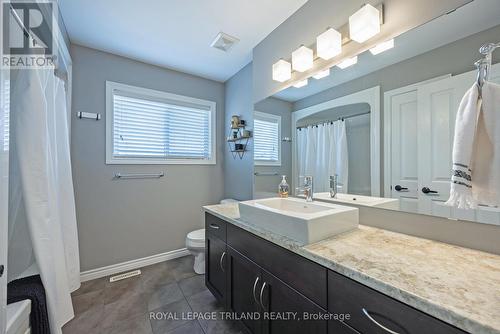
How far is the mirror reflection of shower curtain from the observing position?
141cm

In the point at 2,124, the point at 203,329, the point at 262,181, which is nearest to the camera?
the point at 2,124

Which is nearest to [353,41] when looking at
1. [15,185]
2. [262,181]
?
[262,181]

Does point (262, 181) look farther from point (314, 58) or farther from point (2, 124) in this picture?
point (2, 124)

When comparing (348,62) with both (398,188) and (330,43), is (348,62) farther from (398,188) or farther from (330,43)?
(398,188)

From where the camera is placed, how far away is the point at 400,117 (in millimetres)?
1109

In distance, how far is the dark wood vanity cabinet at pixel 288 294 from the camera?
0.62 m

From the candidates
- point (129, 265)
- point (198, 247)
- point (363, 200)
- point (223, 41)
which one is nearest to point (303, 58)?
point (223, 41)

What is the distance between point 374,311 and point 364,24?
1.42 metres

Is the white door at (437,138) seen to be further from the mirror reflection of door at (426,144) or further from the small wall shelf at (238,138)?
the small wall shelf at (238,138)

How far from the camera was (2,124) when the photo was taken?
2.36 feet

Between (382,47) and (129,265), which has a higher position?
(382,47)

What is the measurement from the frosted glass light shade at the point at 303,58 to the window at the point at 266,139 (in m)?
0.47

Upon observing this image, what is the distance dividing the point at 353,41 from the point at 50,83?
2.03m

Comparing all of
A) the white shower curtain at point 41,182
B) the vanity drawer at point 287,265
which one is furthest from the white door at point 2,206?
the vanity drawer at point 287,265
